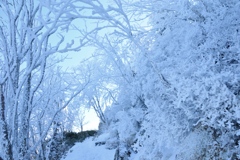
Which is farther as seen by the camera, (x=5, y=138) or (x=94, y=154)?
(x=94, y=154)

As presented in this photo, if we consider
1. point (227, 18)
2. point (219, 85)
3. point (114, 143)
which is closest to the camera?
point (219, 85)

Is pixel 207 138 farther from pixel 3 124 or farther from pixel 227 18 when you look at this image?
pixel 3 124

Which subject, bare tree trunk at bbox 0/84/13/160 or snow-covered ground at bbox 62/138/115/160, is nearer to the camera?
bare tree trunk at bbox 0/84/13/160

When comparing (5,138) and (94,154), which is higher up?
(5,138)

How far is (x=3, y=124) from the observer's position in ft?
9.23

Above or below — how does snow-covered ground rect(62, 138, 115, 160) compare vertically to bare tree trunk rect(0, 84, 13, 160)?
below

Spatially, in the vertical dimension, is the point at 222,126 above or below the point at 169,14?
below

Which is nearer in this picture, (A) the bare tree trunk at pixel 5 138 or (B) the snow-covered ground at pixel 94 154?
(A) the bare tree trunk at pixel 5 138

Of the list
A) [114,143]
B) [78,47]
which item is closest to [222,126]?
[78,47]

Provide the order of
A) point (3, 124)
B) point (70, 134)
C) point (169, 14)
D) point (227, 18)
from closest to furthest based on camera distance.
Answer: point (3, 124), point (227, 18), point (169, 14), point (70, 134)

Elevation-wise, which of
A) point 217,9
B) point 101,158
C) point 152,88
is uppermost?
point 217,9

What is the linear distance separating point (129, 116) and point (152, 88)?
3.26m

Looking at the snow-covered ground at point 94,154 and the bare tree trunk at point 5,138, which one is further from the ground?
the bare tree trunk at point 5,138

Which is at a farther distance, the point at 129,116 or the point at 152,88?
the point at 129,116
